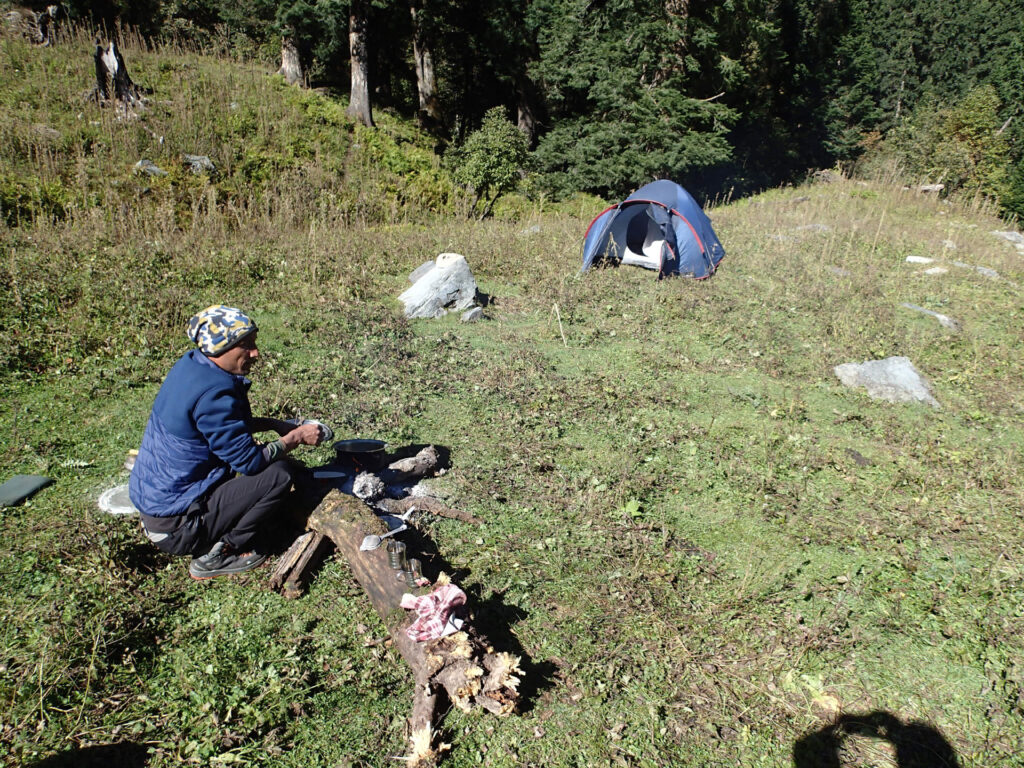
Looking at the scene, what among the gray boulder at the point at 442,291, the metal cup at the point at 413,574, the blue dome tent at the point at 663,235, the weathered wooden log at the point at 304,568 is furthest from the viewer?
the blue dome tent at the point at 663,235

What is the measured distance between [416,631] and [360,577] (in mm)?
624

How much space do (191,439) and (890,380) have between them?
6.67 metres

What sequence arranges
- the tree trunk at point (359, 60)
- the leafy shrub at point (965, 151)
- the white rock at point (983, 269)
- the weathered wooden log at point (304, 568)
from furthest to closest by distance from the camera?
the leafy shrub at point (965, 151)
the tree trunk at point (359, 60)
the white rock at point (983, 269)
the weathered wooden log at point (304, 568)

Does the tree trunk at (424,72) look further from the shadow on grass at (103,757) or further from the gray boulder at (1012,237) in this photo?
the shadow on grass at (103,757)

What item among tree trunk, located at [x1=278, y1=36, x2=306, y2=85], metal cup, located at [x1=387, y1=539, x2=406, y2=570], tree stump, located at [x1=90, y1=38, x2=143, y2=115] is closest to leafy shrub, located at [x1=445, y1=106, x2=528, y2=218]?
tree stump, located at [x1=90, y1=38, x2=143, y2=115]

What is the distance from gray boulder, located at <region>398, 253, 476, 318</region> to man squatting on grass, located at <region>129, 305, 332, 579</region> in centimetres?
458

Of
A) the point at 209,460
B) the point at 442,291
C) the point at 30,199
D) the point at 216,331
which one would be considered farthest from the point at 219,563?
the point at 30,199

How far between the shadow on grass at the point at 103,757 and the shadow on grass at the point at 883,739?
2782mm

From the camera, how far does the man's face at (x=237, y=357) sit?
3.30 m

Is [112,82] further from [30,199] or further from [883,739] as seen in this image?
[883,739]

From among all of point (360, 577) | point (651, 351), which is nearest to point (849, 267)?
point (651, 351)

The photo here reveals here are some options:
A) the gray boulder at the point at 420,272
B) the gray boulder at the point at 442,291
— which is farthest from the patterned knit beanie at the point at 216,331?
the gray boulder at the point at 420,272

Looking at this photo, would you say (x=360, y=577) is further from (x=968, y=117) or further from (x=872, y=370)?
(x=968, y=117)

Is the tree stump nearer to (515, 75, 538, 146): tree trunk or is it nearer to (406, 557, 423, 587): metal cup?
(515, 75, 538, 146): tree trunk
